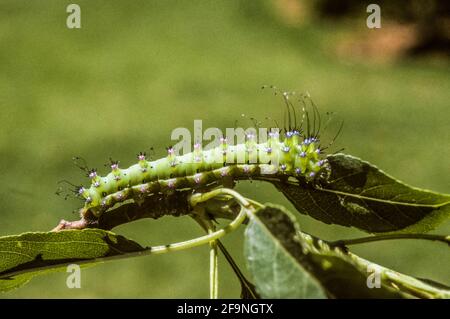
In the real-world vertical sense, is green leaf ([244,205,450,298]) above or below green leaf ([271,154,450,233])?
below

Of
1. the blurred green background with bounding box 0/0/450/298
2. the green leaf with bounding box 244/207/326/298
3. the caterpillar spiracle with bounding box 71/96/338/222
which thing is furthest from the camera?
the blurred green background with bounding box 0/0/450/298

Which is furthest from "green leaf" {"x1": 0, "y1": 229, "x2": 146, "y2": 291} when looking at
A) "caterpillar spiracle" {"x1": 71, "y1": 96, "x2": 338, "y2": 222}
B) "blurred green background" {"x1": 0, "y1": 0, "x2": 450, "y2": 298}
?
"blurred green background" {"x1": 0, "y1": 0, "x2": 450, "y2": 298}

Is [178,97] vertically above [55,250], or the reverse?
[178,97]

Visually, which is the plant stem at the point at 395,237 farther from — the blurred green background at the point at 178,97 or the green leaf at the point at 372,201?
the blurred green background at the point at 178,97

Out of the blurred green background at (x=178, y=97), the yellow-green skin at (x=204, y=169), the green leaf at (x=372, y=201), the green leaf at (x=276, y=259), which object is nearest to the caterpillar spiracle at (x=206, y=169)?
the yellow-green skin at (x=204, y=169)

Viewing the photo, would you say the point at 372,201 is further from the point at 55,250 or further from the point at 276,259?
the point at 55,250

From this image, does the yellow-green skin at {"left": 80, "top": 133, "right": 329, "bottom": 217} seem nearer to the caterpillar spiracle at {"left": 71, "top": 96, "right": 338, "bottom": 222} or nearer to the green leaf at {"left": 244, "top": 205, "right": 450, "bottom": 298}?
the caterpillar spiracle at {"left": 71, "top": 96, "right": 338, "bottom": 222}

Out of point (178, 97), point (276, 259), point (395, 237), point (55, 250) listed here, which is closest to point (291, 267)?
point (276, 259)
